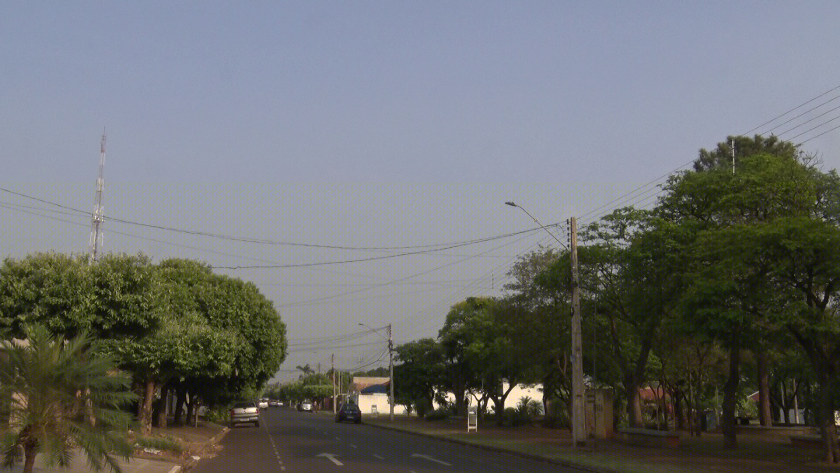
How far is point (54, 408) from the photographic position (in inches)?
496

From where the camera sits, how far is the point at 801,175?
26.7 metres

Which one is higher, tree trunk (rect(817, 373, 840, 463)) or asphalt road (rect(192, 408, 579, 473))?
tree trunk (rect(817, 373, 840, 463))

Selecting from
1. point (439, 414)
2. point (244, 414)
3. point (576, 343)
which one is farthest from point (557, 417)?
point (576, 343)

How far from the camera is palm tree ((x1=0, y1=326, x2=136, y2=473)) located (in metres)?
12.4

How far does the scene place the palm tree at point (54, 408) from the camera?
12406 millimetres

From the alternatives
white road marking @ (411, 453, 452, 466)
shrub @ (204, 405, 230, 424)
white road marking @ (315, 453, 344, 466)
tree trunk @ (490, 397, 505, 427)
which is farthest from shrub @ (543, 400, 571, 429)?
shrub @ (204, 405, 230, 424)

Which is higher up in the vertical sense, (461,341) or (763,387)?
(461,341)

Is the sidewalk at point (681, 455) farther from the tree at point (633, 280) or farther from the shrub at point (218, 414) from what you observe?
the shrub at point (218, 414)

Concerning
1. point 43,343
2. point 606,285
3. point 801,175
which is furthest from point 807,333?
point 43,343

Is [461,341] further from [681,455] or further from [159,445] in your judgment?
[159,445]

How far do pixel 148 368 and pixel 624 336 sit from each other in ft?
70.9

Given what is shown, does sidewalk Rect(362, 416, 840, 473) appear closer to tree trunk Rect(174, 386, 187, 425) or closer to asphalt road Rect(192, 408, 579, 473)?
asphalt road Rect(192, 408, 579, 473)

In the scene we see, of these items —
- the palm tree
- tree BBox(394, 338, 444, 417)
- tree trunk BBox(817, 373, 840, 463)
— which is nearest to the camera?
the palm tree

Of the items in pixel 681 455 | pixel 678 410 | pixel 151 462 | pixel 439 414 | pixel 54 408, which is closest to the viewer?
pixel 54 408
